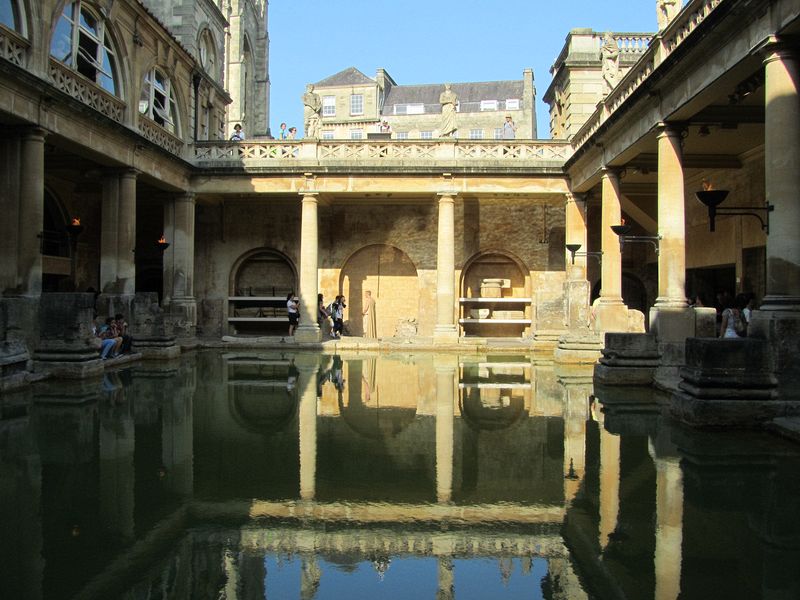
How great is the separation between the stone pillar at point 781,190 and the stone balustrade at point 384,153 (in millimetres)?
12339

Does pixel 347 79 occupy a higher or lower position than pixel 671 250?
higher

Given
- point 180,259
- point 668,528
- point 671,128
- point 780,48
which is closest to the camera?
point 668,528

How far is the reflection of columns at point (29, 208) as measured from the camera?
12672 millimetres

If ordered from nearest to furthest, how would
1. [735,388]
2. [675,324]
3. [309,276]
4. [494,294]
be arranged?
[735,388], [675,324], [309,276], [494,294]

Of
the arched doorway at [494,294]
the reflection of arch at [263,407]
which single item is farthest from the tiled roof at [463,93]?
the reflection of arch at [263,407]

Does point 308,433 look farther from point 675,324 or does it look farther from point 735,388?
point 675,324

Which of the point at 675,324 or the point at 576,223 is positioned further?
the point at 576,223

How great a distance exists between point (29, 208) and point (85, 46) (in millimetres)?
4847

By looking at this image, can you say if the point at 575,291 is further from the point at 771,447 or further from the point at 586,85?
the point at 771,447

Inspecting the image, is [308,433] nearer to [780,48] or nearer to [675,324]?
[675,324]

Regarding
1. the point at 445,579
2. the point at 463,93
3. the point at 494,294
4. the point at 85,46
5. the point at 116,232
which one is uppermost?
the point at 463,93

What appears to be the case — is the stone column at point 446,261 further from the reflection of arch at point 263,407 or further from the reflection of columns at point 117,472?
the reflection of columns at point 117,472

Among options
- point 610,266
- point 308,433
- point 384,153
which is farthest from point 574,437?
point 384,153

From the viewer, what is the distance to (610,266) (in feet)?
52.9
